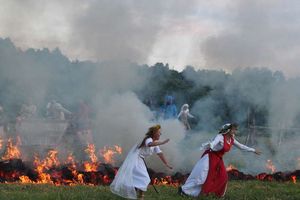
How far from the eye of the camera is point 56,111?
2128cm

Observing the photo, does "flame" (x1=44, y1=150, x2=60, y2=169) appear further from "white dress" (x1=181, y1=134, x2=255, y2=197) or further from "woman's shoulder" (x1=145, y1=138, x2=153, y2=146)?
"white dress" (x1=181, y1=134, x2=255, y2=197)

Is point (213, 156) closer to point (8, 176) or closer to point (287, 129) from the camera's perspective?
point (8, 176)

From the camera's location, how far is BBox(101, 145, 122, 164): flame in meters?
17.5

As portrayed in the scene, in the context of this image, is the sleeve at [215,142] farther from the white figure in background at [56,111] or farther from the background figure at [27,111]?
the white figure in background at [56,111]

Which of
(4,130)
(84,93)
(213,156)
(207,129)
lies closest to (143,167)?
(213,156)

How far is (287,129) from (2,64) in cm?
1121

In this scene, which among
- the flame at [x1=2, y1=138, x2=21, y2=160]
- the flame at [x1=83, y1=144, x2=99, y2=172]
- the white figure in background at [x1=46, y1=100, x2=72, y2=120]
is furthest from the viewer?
the white figure in background at [x1=46, y1=100, x2=72, y2=120]

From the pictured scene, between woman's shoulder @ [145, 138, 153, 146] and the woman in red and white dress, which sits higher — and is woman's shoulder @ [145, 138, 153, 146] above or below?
above

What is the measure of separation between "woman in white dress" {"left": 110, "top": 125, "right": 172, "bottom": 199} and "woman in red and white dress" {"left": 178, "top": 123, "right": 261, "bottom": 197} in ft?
3.83

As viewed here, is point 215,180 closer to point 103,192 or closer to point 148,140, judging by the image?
point 148,140

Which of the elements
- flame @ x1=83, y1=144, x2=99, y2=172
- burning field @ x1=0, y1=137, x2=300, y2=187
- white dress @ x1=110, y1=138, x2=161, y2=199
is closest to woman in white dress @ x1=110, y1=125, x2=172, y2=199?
white dress @ x1=110, y1=138, x2=161, y2=199

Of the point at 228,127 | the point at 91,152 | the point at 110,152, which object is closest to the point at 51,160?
the point at 91,152

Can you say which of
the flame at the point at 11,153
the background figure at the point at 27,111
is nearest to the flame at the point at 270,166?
the flame at the point at 11,153

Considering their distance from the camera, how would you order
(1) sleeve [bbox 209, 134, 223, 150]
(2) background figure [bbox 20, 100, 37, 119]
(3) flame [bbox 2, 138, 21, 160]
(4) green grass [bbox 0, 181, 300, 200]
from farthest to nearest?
(2) background figure [bbox 20, 100, 37, 119] → (3) flame [bbox 2, 138, 21, 160] → (1) sleeve [bbox 209, 134, 223, 150] → (4) green grass [bbox 0, 181, 300, 200]
